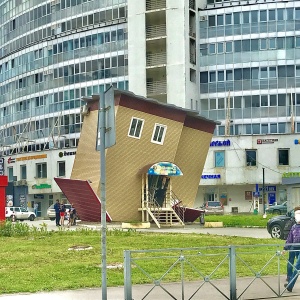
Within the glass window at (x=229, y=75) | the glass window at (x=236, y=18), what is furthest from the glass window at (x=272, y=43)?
the glass window at (x=229, y=75)

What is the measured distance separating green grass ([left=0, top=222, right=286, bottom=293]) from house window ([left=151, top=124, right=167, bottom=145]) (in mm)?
Result: 13454

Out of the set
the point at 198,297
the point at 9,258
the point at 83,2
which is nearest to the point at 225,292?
the point at 198,297

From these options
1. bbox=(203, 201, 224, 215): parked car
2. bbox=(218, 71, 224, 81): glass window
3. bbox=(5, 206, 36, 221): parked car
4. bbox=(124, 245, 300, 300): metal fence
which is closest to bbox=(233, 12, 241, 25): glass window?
bbox=(218, 71, 224, 81): glass window

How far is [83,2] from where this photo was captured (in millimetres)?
80938

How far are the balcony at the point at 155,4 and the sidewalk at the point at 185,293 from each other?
61.7m

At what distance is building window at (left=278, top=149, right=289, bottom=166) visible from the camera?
72562mm

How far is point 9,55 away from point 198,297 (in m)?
80.3

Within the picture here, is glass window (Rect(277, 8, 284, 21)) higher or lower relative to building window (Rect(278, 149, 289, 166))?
higher

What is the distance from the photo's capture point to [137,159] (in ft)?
156

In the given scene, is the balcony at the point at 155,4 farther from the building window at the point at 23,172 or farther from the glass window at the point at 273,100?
the building window at the point at 23,172

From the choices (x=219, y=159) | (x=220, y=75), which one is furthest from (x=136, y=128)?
(x=220, y=75)

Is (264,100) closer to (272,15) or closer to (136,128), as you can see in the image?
(272,15)

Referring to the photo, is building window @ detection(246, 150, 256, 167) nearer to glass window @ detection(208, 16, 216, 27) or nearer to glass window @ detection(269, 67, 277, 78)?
glass window @ detection(269, 67, 277, 78)

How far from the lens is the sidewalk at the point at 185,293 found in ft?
49.8
